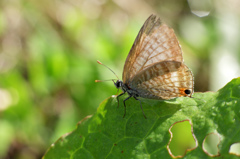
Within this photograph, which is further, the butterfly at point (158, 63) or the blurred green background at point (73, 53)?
the blurred green background at point (73, 53)

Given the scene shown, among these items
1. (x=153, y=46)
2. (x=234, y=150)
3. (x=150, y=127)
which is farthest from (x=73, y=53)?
(x=234, y=150)

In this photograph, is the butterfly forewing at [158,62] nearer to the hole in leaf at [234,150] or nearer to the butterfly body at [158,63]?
the butterfly body at [158,63]

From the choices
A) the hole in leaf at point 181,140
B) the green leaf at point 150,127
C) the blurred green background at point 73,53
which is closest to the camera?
the green leaf at point 150,127

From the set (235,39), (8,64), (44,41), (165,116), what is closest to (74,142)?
(165,116)

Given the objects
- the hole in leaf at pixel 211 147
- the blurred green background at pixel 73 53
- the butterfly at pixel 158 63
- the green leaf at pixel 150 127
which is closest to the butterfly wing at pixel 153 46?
the butterfly at pixel 158 63

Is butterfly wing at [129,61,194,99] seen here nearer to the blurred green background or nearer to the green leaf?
the green leaf

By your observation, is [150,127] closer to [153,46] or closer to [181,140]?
[153,46]

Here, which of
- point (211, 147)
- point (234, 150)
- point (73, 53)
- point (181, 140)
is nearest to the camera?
point (234, 150)

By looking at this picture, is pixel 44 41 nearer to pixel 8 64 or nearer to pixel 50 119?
pixel 8 64
